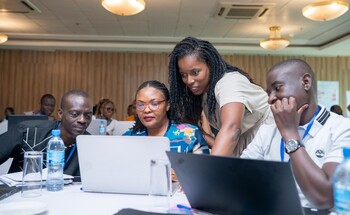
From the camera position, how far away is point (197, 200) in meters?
1.09

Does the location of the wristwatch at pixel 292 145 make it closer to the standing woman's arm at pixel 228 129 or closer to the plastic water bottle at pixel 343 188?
the plastic water bottle at pixel 343 188

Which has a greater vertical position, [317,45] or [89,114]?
[317,45]

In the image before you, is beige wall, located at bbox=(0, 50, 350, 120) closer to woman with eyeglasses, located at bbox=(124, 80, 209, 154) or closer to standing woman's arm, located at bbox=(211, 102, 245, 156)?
woman with eyeglasses, located at bbox=(124, 80, 209, 154)

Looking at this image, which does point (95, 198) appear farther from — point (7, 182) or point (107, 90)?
point (107, 90)

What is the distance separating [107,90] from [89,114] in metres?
6.79

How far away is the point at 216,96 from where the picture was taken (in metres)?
1.70

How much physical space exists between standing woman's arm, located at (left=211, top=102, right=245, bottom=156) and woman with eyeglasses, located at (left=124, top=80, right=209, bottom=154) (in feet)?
1.05

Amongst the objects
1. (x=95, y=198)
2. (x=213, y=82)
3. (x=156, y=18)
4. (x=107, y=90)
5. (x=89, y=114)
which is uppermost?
(x=156, y=18)

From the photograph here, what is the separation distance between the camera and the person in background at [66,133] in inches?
75.5

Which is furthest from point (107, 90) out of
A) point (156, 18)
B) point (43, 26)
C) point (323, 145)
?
point (323, 145)

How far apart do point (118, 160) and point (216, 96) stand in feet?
2.11

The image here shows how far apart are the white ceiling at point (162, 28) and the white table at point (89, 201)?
439cm

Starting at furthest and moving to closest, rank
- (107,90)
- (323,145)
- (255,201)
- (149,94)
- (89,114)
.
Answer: (107,90) → (89,114) → (149,94) → (323,145) → (255,201)

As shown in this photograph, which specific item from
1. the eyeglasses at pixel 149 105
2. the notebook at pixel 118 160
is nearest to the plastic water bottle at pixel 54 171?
the notebook at pixel 118 160
